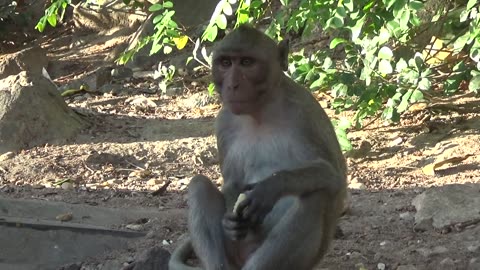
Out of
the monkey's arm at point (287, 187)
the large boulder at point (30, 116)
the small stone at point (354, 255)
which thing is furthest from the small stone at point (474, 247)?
the large boulder at point (30, 116)

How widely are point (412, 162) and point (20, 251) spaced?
390cm

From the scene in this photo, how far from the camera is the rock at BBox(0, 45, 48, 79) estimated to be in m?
12.9

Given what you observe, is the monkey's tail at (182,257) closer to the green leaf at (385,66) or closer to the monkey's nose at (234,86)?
the monkey's nose at (234,86)

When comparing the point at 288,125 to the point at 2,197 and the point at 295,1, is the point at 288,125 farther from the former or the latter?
the point at 295,1

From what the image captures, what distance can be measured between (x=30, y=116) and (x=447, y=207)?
4.87 m

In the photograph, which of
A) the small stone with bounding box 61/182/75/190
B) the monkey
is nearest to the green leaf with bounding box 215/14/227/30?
the monkey

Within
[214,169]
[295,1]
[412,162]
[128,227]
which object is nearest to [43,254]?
[128,227]

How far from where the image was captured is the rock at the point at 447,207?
20.3 ft

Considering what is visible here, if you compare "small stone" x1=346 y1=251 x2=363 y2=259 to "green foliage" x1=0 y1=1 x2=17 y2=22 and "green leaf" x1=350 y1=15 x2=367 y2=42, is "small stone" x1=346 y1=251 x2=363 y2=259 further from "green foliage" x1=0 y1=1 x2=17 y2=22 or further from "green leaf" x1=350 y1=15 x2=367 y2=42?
"green foliage" x1=0 y1=1 x2=17 y2=22

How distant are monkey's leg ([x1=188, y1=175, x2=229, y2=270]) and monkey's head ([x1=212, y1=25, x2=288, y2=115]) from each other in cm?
56

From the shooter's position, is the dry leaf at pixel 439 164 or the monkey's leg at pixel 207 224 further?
the dry leaf at pixel 439 164

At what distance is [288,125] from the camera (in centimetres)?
527

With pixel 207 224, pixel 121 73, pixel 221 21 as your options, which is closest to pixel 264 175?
pixel 207 224

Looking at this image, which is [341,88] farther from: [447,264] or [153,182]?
[447,264]
